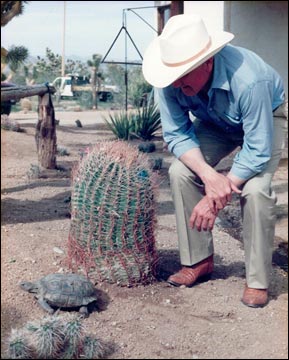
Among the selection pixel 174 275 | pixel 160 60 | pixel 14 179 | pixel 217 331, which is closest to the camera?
pixel 217 331

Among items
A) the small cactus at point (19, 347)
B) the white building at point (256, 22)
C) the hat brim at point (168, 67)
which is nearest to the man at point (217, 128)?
the hat brim at point (168, 67)

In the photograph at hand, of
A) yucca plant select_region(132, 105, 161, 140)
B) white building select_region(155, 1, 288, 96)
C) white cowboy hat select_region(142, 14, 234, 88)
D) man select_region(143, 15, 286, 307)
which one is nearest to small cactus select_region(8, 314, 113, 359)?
man select_region(143, 15, 286, 307)

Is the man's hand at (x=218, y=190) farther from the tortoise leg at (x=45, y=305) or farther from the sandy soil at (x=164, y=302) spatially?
the tortoise leg at (x=45, y=305)

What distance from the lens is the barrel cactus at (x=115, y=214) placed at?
3.84m

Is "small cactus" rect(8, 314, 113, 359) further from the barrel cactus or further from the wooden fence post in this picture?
the wooden fence post

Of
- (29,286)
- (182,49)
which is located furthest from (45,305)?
(182,49)

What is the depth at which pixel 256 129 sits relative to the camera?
364 cm

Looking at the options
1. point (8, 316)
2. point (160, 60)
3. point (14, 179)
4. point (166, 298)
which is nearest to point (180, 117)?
point (160, 60)

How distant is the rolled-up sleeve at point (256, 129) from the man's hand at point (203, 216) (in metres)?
0.24

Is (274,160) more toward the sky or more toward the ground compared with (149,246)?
more toward the sky

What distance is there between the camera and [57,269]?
4.20 m

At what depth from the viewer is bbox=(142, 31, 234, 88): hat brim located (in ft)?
11.8

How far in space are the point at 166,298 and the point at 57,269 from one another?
709 millimetres

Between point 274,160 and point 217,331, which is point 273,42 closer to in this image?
point 274,160
